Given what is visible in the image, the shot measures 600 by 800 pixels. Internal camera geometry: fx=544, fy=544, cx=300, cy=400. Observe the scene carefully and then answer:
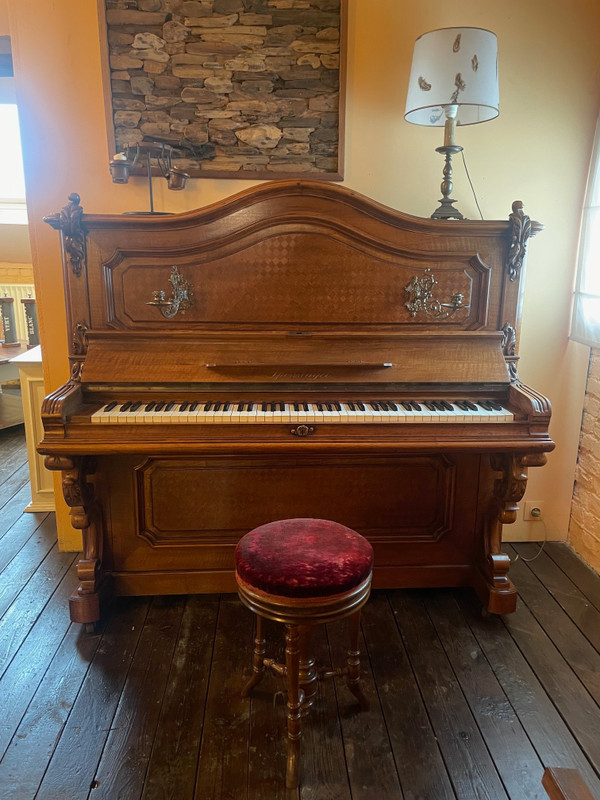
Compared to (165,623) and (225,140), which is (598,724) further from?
(225,140)

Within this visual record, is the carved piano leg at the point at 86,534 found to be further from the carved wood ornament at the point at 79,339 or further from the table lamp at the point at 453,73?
the table lamp at the point at 453,73

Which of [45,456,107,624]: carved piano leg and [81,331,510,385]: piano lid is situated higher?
[81,331,510,385]: piano lid

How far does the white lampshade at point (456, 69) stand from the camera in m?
1.91

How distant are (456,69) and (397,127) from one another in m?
0.40

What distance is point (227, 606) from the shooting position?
217cm

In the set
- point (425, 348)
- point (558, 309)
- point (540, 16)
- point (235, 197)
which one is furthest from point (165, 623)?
point (540, 16)

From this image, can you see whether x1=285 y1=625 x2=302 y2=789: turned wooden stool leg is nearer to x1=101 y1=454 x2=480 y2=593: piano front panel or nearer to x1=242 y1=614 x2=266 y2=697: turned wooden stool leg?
x1=242 y1=614 x2=266 y2=697: turned wooden stool leg

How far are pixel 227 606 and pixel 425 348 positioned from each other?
127cm

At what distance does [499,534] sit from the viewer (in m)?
2.12

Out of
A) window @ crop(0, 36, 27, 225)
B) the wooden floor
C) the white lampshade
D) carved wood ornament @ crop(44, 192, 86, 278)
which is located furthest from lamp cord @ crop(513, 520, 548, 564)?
window @ crop(0, 36, 27, 225)

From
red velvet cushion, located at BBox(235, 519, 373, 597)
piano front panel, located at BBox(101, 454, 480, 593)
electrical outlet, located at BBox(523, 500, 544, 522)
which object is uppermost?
red velvet cushion, located at BBox(235, 519, 373, 597)

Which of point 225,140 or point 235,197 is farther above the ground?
point 225,140

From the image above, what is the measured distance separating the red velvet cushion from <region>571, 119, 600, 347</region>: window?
1.55 m

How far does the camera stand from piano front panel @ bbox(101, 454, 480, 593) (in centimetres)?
209
